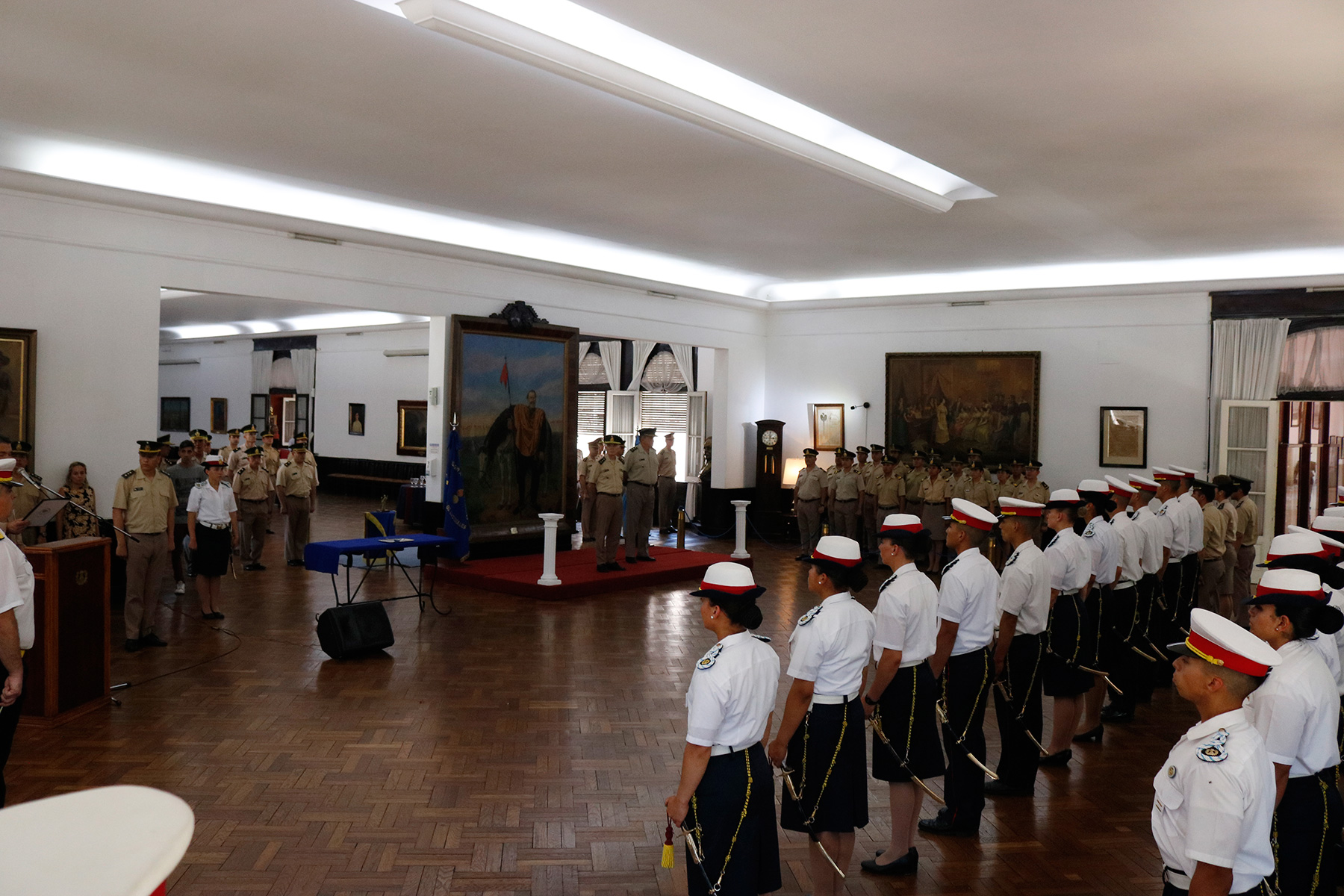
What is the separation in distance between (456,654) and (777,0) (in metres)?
5.51

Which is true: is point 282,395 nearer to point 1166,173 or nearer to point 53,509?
point 53,509

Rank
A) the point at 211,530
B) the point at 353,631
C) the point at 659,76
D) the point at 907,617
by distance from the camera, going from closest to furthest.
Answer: the point at 907,617 → the point at 659,76 → the point at 353,631 → the point at 211,530

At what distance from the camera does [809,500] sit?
14391 mm

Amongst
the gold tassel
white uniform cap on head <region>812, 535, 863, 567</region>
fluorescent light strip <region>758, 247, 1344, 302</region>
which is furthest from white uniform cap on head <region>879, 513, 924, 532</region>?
fluorescent light strip <region>758, 247, 1344, 302</region>

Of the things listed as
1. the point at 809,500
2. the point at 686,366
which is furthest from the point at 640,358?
the point at 809,500

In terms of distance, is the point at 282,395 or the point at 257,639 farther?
the point at 282,395

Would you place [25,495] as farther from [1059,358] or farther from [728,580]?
[1059,358]

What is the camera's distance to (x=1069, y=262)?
12.7 meters

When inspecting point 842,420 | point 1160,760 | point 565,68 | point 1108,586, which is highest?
point 565,68

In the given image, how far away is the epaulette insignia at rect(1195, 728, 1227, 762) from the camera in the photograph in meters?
2.43

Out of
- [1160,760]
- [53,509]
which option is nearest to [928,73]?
[1160,760]

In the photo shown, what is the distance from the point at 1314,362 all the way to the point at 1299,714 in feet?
35.1

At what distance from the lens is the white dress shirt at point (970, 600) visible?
15.0ft

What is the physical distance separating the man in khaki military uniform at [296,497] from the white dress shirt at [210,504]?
327 centimetres
